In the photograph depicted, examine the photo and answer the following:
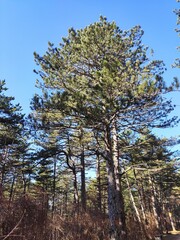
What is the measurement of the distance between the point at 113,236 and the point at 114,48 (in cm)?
798

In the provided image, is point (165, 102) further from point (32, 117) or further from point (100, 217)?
point (100, 217)

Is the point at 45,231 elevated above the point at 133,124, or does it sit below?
below

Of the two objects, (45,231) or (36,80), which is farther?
(36,80)

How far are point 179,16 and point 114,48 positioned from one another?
3390mm

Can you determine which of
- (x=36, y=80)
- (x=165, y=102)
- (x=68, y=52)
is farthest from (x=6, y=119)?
(x=165, y=102)

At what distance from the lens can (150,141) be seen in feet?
33.0

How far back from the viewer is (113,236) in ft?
26.2

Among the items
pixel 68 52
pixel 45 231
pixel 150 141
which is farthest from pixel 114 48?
pixel 45 231

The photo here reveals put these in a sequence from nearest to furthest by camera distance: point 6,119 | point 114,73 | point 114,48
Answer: point 114,73 → point 114,48 → point 6,119

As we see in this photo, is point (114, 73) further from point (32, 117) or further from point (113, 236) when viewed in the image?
point (113, 236)

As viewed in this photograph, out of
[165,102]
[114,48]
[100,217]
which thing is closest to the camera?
[165,102]

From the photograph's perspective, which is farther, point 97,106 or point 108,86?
point 97,106

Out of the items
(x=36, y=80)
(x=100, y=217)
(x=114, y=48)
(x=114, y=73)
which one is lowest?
(x=100, y=217)

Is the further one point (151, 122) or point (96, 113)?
point (151, 122)
